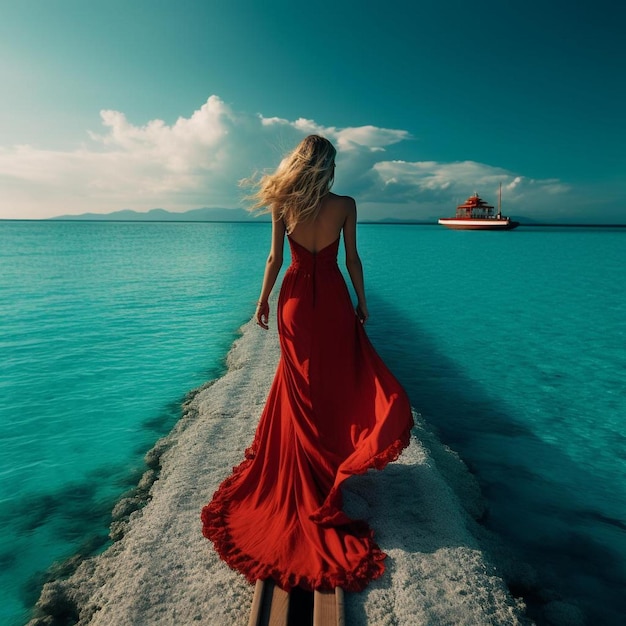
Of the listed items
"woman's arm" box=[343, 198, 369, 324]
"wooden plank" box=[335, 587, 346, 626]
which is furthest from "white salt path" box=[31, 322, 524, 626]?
"woman's arm" box=[343, 198, 369, 324]

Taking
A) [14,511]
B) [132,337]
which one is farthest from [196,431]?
[132,337]

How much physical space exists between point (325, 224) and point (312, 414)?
1364 millimetres

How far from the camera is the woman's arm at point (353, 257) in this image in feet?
10.9

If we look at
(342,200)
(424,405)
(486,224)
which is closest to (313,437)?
(342,200)

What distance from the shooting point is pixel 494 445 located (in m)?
5.87

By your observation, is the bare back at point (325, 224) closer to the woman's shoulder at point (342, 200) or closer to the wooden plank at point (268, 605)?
the woman's shoulder at point (342, 200)

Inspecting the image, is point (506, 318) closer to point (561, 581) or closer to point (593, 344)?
point (593, 344)

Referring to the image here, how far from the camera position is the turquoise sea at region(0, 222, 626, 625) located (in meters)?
3.86

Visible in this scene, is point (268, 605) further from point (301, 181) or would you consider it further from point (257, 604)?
point (301, 181)

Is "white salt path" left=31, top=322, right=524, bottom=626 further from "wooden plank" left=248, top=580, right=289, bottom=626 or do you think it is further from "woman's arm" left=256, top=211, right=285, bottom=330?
"woman's arm" left=256, top=211, right=285, bottom=330

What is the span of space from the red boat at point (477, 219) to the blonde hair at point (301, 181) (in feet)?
238

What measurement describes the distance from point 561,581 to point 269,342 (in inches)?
258

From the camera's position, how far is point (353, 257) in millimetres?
3523

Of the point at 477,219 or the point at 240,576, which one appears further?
the point at 477,219
